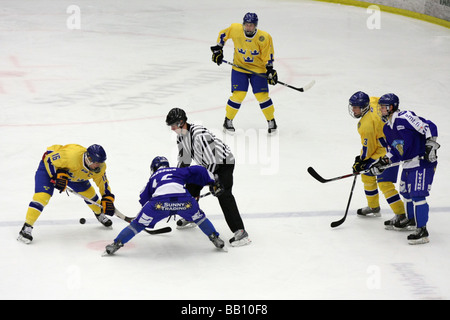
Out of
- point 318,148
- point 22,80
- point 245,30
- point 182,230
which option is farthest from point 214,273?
point 22,80

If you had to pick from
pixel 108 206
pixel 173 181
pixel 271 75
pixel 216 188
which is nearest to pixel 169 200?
pixel 173 181

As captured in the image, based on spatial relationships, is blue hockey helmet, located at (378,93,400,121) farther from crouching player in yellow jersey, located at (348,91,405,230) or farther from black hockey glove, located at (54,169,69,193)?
black hockey glove, located at (54,169,69,193)

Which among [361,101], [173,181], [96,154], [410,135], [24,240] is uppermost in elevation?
[361,101]

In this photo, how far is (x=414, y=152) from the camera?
196 inches

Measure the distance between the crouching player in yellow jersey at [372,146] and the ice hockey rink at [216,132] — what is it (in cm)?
24

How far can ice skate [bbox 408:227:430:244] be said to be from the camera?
16.5ft

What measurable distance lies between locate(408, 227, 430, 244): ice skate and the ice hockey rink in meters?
0.06

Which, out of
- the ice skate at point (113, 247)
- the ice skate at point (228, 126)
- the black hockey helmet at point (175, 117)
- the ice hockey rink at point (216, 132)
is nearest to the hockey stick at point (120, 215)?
the ice hockey rink at point (216, 132)

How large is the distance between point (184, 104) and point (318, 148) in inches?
80.4

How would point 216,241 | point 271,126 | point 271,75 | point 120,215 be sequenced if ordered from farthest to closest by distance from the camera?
point 271,126
point 271,75
point 120,215
point 216,241

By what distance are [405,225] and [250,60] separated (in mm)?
2959

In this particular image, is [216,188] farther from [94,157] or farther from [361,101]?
[361,101]

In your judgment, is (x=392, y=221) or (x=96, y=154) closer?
(x=96, y=154)
